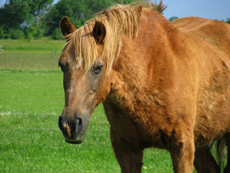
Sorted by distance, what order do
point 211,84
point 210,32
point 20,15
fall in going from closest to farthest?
point 211,84 < point 210,32 < point 20,15

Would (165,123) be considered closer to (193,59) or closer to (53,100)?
(193,59)

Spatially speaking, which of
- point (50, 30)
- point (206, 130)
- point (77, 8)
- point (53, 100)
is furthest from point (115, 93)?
point (77, 8)

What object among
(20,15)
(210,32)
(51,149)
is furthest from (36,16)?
(210,32)

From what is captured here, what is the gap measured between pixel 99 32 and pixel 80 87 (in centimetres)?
46

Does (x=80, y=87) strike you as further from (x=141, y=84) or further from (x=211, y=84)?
(x=211, y=84)

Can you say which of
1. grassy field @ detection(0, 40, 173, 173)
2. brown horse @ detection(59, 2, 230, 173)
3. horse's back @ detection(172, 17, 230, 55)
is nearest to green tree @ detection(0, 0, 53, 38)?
grassy field @ detection(0, 40, 173, 173)

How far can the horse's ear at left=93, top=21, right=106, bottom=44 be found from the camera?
107 inches

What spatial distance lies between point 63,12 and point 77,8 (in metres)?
3.92

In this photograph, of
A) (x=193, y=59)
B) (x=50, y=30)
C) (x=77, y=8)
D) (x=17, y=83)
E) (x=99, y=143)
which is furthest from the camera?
(x=77, y=8)

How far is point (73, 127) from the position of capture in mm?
2500

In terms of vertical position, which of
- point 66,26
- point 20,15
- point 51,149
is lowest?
point 20,15

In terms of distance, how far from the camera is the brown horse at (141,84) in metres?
2.65

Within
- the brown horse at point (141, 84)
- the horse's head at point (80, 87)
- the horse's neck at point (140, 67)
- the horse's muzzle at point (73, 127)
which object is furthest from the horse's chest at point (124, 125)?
the horse's muzzle at point (73, 127)

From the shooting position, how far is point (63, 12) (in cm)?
5509
